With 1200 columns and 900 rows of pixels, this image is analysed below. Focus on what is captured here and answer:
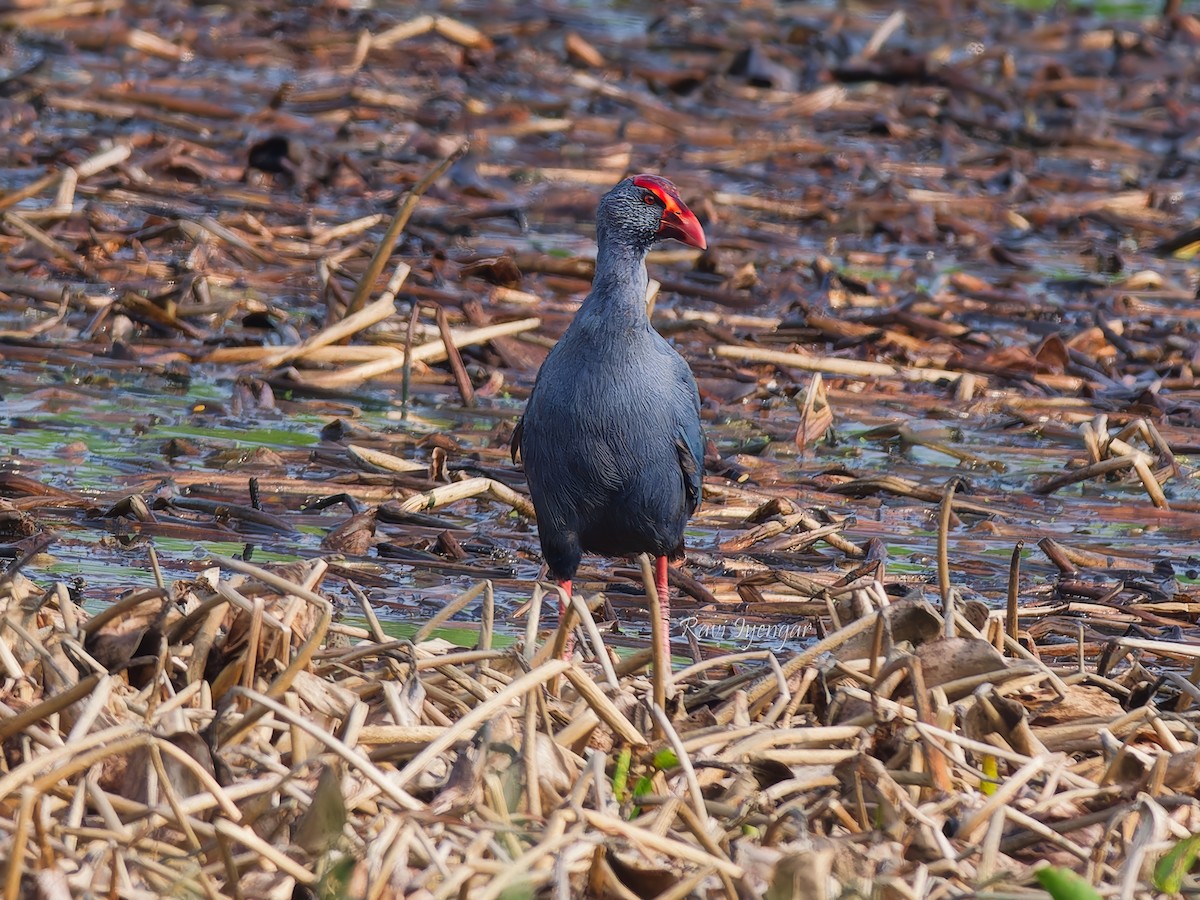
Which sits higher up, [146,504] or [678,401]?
[678,401]

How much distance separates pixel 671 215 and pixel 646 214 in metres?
0.08

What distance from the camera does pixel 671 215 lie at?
4898mm

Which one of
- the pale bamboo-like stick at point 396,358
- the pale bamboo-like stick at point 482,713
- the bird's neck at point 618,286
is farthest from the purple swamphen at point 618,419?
the pale bamboo-like stick at point 396,358

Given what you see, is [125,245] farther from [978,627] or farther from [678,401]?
[978,627]

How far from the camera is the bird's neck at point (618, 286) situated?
4664 millimetres

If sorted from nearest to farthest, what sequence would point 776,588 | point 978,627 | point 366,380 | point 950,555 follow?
point 978,627
point 776,588
point 950,555
point 366,380

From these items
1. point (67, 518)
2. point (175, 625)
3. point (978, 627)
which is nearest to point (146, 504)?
point (67, 518)

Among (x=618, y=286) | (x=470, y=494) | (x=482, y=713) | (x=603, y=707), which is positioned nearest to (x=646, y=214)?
(x=618, y=286)

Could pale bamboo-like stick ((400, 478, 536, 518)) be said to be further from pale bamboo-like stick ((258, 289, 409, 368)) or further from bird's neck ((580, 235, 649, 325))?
pale bamboo-like stick ((258, 289, 409, 368))

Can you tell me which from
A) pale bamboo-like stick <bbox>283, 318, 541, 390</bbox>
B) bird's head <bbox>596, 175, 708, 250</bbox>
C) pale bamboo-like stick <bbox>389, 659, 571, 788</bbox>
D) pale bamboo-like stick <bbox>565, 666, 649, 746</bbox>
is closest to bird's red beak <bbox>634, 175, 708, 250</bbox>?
bird's head <bbox>596, 175, 708, 250</bbox>

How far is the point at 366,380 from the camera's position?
23.5 ft

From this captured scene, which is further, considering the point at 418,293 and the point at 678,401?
the point at 418,293

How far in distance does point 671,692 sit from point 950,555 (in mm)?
2444

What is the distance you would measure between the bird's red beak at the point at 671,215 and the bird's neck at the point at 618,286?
0.10 meters
